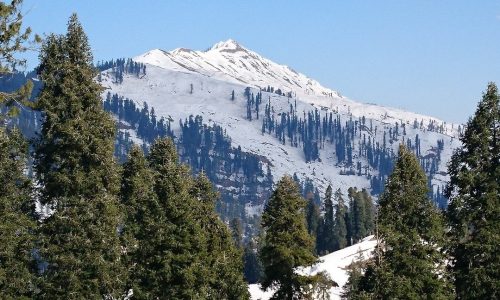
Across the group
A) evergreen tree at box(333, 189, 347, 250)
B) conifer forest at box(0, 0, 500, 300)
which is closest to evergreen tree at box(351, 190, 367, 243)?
evergreen tree at box(333, 189, 347, 250)

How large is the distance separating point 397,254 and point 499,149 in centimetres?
872

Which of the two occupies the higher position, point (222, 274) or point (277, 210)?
point (277, 210)

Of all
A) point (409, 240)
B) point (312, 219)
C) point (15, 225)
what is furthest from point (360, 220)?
point (15, 225)

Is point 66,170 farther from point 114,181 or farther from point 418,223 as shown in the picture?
point 418,223

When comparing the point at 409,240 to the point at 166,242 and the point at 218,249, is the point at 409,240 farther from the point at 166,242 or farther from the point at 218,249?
the point at 218,249

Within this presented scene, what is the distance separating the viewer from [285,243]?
48281mm

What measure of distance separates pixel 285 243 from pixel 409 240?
11.3 metres

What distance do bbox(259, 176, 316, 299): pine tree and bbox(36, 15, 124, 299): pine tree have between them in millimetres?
16517

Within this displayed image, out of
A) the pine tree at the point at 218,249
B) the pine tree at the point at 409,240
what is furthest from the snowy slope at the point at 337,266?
the pine tree at the point at 409,240

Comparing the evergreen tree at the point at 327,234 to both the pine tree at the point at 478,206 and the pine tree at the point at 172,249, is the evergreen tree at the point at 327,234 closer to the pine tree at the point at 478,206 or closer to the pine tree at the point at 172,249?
the pine tree at the point at 478,206

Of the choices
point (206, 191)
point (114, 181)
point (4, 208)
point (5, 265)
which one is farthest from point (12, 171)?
point (206, 191)

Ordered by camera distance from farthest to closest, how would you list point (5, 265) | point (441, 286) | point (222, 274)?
1. point (222, 274)
2. point (441, 286)
3. point (5, 265)

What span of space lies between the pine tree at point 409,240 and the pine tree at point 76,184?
15327mm

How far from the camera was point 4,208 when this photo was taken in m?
36.1
